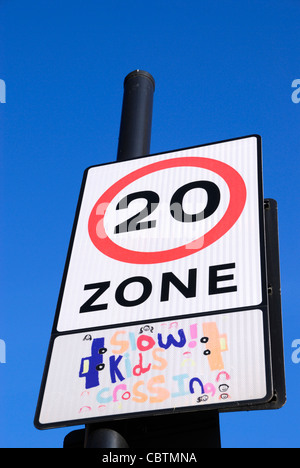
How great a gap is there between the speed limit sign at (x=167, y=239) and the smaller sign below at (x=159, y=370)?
0.23 ft

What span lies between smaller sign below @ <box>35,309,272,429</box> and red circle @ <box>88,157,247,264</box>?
13.2 inches

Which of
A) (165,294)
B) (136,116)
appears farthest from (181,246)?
(136,116)

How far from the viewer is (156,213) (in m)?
2.61

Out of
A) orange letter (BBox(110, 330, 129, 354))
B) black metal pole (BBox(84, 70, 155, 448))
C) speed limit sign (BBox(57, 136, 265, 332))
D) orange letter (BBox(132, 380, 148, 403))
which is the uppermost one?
black metal pole (BBox(84, 70, 155, 448))

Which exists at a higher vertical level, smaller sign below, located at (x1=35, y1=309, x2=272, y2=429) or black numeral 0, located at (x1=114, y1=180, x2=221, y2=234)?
black numeral 0, located at (x1=114, y1=180, x2=221, y2=234)

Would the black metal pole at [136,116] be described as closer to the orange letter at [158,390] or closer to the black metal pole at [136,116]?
the black metal pole at [136,116]

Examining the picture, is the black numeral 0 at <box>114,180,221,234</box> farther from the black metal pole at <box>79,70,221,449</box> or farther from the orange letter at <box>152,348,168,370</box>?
the black metal pole at <box>79,70,221,449</box>

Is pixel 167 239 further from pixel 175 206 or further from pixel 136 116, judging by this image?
pixel 136 116

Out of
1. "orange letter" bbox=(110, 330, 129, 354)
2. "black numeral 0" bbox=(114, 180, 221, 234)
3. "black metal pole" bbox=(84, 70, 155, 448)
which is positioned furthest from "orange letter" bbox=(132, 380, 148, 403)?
"black metal pole" bbox=(84, 70, 155, 448)

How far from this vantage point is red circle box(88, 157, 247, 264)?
2.41 meters

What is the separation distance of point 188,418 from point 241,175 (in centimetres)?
104

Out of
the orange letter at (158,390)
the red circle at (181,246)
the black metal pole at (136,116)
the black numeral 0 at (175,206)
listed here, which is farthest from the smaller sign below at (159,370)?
the black metal pole at (136,116)
